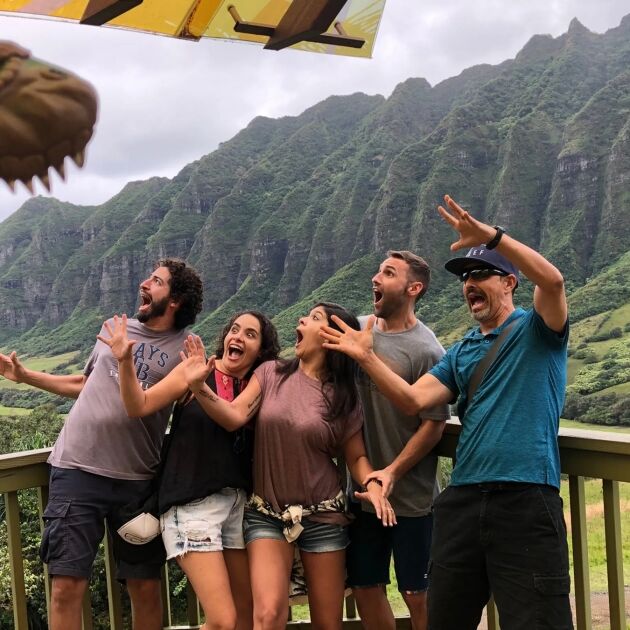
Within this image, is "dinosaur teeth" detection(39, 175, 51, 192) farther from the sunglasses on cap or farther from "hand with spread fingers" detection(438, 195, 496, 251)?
the sunglasses on cap

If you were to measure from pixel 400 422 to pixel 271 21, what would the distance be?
138 cm

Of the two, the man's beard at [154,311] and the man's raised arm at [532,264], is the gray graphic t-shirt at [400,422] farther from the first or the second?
the man's beard at [154,311]

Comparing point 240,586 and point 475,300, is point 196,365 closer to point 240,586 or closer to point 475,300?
point 240,586

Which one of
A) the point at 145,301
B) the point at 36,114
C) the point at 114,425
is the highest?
the point at 36,114

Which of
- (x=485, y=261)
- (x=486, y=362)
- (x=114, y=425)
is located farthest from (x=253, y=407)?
(x=485, y=261)

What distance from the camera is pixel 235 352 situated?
8.39 feet

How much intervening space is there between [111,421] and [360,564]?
37.4 inches

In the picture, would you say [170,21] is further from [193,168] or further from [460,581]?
[193,168]

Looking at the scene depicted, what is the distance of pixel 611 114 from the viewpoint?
58.1 meters

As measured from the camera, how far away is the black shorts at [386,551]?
2.45 m

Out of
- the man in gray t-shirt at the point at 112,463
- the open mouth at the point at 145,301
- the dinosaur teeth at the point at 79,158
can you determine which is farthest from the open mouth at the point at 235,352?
the dinosaur teeth at the point at 79,158

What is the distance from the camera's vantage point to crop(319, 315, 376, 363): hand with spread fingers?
2.27m

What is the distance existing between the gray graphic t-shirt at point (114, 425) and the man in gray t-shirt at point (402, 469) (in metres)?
0.70

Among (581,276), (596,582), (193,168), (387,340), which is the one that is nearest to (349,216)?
(193,168)
